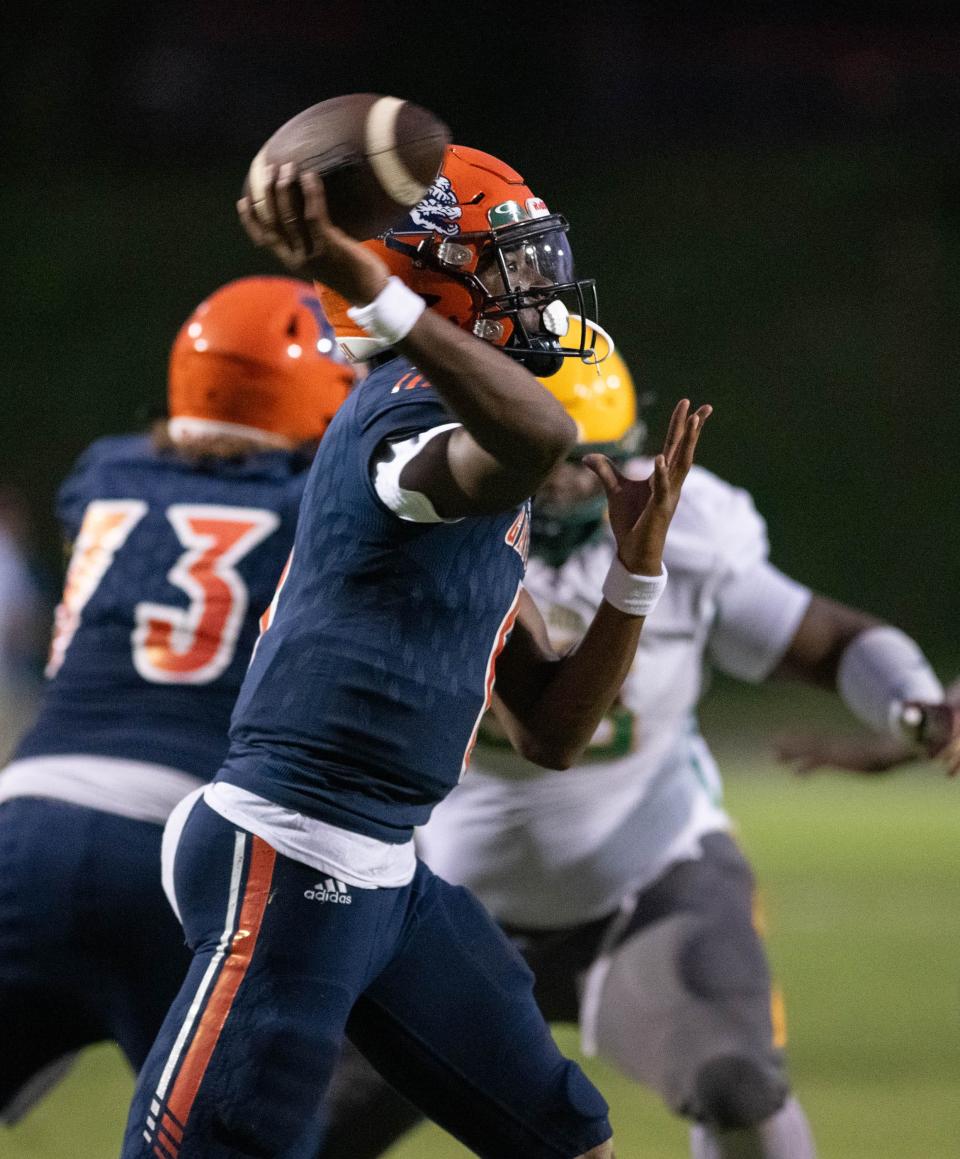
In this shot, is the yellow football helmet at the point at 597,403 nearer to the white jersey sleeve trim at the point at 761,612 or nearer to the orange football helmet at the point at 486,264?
the white jersey sleeve trim at the point at 761,612

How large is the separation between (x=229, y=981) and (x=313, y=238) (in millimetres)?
862

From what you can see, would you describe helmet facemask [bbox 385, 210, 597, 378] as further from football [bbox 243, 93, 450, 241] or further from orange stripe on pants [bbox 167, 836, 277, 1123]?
orange stripe on pants [bbox 167, 836, 277, 1123]

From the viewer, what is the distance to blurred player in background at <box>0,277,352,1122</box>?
2623 mm

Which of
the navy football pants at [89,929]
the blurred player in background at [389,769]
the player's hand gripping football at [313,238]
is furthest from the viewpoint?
the navy football pants at [89,929]

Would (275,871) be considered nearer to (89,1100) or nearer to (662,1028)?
(662,1028)

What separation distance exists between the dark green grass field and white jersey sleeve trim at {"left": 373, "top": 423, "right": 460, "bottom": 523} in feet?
6.71

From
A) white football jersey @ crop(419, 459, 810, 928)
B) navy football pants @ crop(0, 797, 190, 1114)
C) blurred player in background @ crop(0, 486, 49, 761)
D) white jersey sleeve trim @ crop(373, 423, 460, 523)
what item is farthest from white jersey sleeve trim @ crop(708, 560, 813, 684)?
blurred player in background @ crop(0, 486, 49, 761)

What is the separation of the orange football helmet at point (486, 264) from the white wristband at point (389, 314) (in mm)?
368

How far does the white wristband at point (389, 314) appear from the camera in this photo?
1823 mm

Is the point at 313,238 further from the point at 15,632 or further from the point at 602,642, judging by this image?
the point at 15,632

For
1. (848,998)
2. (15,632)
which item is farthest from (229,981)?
(15,632)

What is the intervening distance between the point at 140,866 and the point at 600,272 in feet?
38.2

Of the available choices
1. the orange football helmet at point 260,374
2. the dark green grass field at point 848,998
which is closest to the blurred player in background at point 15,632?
the dark green grass field at point 848,998

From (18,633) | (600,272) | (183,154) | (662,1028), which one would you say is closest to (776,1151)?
(662,1028)
